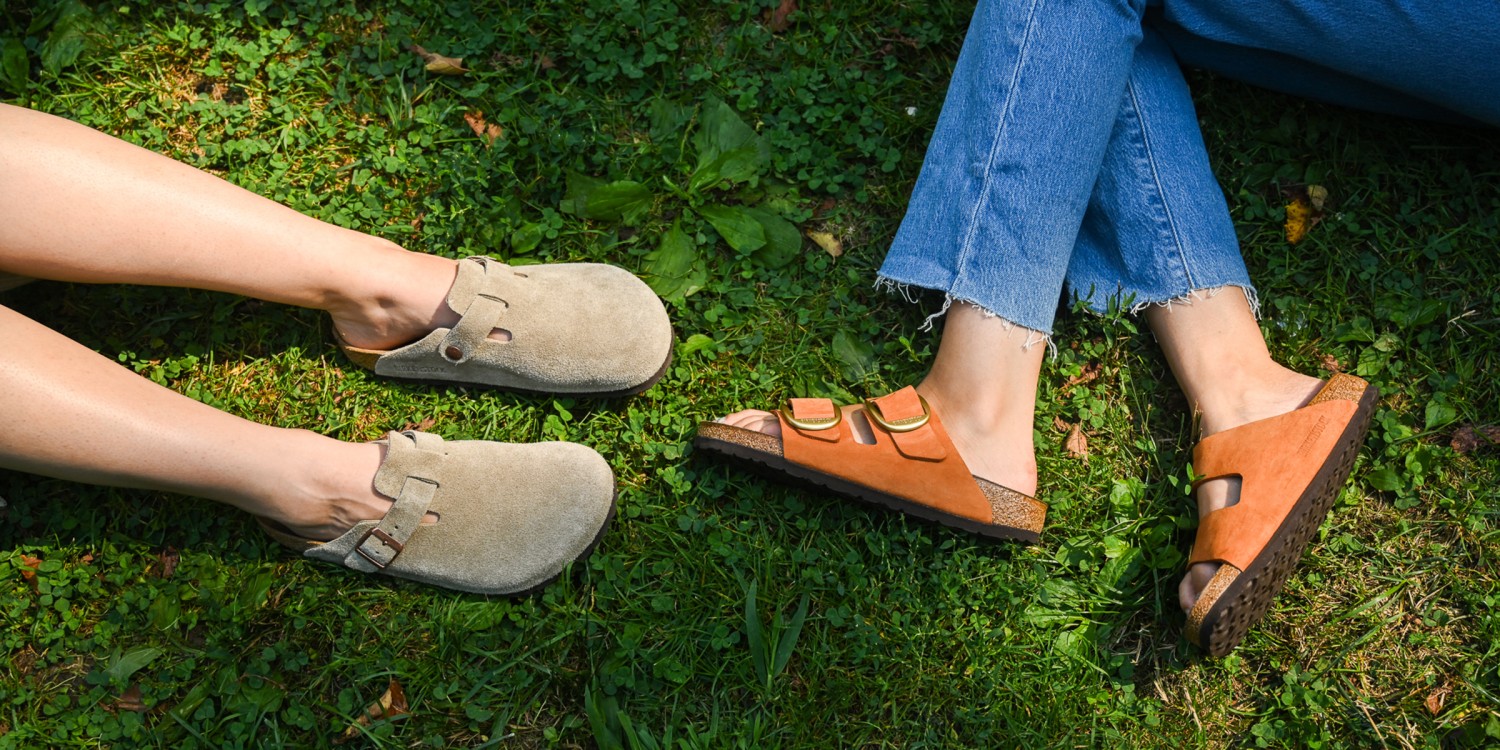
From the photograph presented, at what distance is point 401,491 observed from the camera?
7.52 feet

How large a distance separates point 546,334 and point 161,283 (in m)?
0.89

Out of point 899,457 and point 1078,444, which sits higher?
point 899,457

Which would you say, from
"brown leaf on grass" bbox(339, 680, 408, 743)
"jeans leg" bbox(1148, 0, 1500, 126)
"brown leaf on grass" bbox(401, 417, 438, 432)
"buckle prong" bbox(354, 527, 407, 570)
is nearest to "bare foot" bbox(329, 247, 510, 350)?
"brown leaf on grass" bbox(401, 417, 438, 432)

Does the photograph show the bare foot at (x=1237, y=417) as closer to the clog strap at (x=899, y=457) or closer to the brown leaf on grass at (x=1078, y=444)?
the brown leaf on grass at (x=1078, y=444)

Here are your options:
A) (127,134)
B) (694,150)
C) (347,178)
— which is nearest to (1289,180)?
(694,150)

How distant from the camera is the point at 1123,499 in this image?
254 centimetres

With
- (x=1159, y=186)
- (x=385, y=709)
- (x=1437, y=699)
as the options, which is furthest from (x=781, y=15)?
(x=1437, y=699)

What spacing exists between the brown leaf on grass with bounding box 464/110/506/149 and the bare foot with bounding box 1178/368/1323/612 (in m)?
2.19

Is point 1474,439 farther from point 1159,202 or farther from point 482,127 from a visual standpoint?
point 482,127

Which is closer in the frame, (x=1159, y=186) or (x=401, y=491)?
(x=401, y=491)

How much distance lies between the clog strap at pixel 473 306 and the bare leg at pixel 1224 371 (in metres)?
1.76

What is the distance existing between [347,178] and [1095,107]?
6.98 ft

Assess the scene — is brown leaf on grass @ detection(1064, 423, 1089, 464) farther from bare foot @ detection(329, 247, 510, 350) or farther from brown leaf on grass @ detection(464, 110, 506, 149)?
brown leaf on grass @ detection(464, 110, 506, 149)

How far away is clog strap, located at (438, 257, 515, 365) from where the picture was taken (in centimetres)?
235
